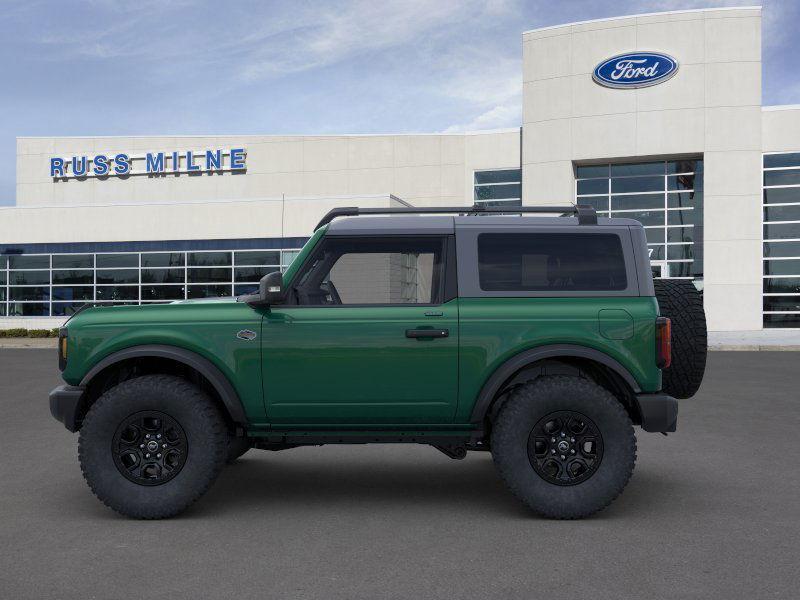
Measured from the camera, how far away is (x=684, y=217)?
35219 millimetres

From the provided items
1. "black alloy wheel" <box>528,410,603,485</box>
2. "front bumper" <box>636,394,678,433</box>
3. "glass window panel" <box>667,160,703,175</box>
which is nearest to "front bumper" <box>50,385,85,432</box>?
"black alloy wheel" <box>528,410,603,485</box>

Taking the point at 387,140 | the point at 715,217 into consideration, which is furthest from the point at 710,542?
the point at 387,140

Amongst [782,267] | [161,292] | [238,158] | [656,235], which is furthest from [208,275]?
[782,267]

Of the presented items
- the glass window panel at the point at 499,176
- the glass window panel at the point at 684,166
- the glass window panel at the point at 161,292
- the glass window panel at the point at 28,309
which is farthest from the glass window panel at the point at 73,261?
the glass window panel at the point at 684,166

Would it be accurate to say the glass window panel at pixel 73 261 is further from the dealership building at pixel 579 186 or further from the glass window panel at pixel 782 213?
the glass window panel at pixel 782 213

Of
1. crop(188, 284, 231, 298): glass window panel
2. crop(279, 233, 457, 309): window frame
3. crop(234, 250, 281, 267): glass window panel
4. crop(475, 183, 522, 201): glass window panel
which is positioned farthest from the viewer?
crop(475, 183, 522, 201): glass window panel

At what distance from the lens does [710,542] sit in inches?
198

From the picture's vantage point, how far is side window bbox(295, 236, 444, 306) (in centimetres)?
581

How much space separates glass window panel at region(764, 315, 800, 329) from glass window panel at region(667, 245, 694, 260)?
3.95m

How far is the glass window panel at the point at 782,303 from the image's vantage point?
33906 mm

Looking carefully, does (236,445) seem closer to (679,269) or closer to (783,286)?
(679,269)

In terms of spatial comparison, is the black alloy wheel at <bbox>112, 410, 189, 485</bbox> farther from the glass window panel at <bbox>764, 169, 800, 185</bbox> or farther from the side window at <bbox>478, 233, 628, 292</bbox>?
the glass window panel at <bbox>764, 169, 800, 185</bbox>

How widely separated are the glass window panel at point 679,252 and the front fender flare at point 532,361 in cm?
3130

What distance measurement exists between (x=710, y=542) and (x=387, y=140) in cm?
3776
